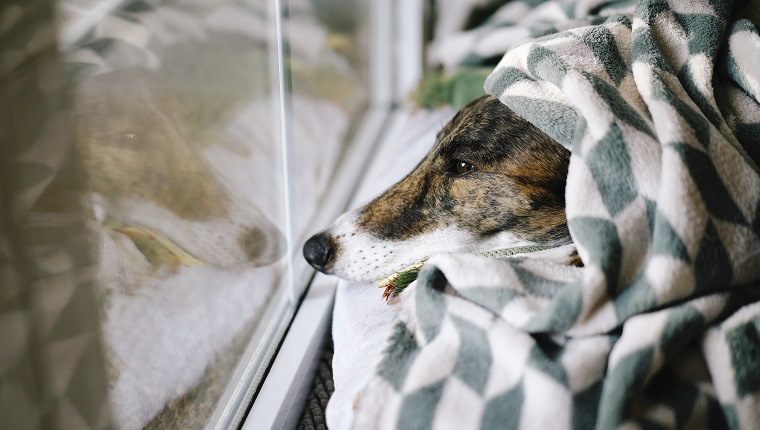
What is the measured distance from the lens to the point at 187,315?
1.04 m

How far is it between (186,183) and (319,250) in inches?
11.6

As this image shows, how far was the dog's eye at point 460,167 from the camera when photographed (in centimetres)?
116

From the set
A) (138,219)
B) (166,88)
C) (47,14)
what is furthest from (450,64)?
(47,14)

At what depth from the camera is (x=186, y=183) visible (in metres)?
1.06

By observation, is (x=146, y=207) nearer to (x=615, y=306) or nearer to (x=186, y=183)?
(x=186, y=183)

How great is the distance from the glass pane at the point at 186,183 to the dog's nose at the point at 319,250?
0.12m

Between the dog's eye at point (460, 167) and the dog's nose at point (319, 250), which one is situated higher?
the dog's eye at point (460, 167)

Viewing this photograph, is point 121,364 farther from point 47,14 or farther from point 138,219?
point 47,14

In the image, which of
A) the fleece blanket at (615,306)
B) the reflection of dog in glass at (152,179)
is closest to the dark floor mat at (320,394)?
the reflection of dog in glass at (152,179)

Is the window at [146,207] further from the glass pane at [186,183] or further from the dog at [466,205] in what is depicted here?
the dog at [466,205]

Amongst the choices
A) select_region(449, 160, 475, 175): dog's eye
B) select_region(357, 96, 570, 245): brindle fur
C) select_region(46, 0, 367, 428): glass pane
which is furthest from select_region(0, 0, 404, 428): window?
select_region(449, 160, 475, 175): dog's eye

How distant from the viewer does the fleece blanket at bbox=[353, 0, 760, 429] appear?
0.74 m

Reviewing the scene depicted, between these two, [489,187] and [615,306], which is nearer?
[615,306]

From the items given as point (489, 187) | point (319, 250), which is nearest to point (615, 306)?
point (489, 187)
